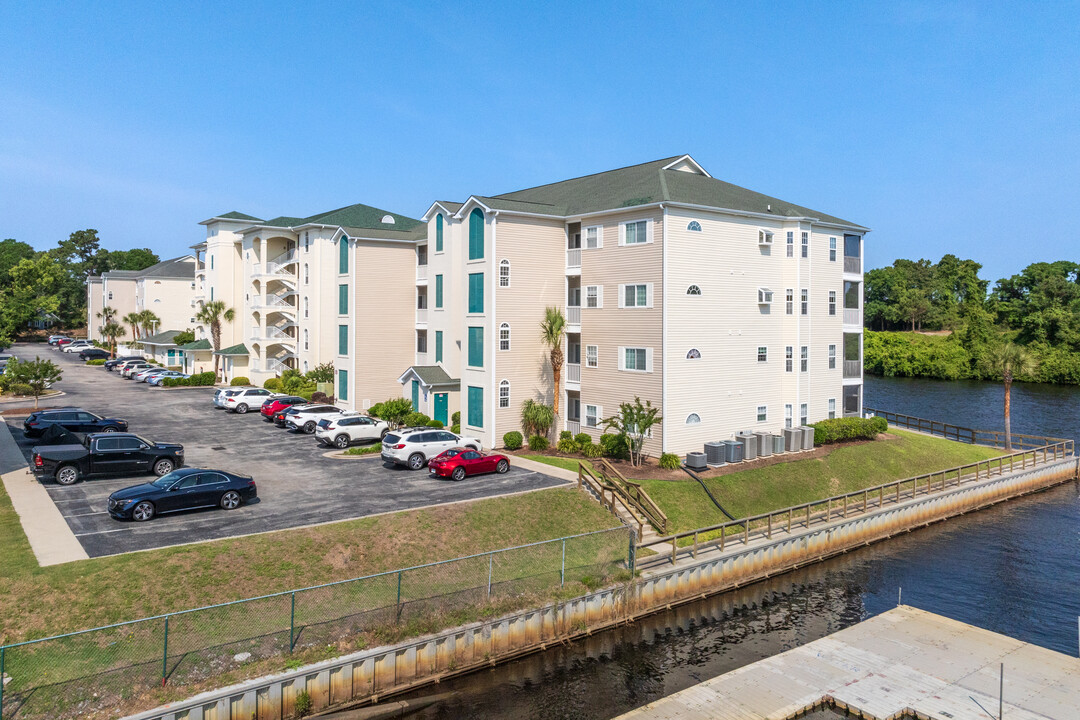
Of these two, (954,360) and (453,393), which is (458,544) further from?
(954,360)

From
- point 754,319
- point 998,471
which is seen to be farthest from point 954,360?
point 754,319

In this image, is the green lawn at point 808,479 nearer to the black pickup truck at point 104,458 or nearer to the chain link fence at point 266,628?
the chain link fence at point 266,628

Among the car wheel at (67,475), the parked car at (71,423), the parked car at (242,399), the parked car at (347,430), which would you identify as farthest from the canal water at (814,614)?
the parked car at (242,399)

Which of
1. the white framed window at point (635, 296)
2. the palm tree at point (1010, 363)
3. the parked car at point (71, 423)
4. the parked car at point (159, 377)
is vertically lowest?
the parked car at point (71, 423)

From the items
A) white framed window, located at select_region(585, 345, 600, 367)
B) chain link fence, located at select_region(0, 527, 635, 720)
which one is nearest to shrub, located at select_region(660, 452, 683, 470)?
white framed window, located at select_region(585, 345, 600, 367)

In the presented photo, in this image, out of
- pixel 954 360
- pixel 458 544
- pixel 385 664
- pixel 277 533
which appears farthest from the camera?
pixel 954 360
